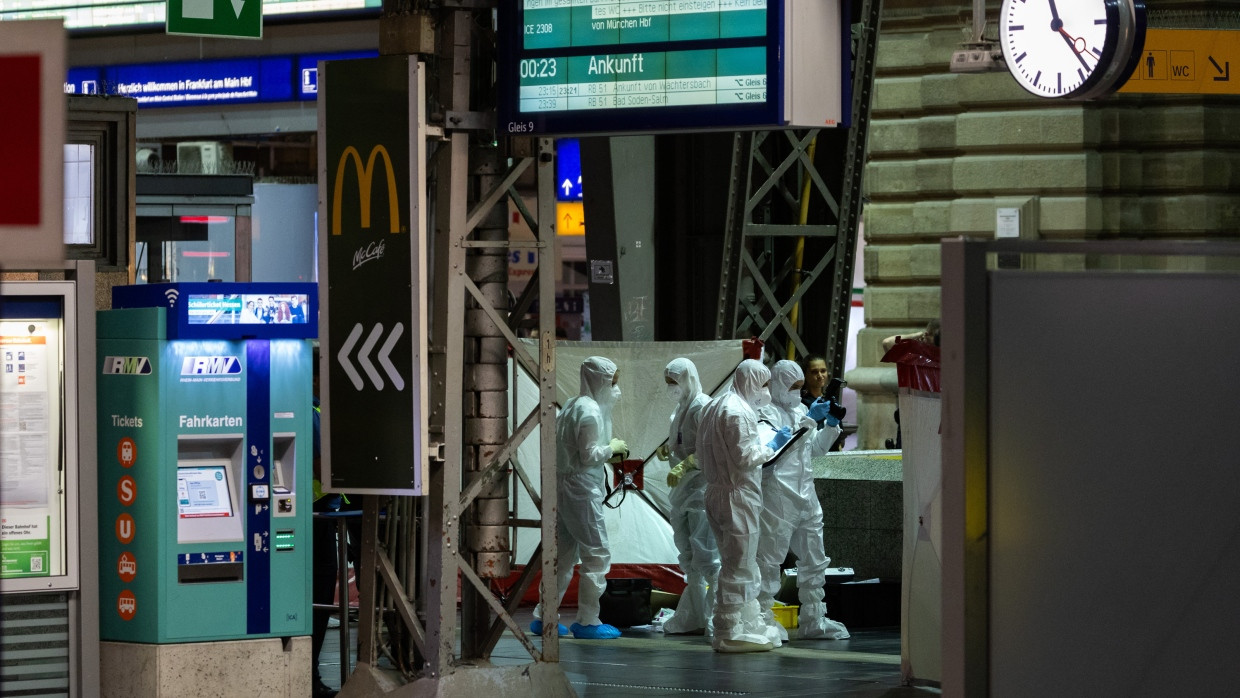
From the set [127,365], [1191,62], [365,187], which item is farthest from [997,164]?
[127,365]

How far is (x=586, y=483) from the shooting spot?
12.2 meters

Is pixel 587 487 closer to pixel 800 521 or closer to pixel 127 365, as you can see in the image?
pixel 800 521

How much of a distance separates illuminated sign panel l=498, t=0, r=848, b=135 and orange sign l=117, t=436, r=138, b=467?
2.32 m

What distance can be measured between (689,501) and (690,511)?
0.23 feet

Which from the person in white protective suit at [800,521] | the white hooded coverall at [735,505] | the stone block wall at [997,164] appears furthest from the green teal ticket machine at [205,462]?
the stone block wall at [997,164]

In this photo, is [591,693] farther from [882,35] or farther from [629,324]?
[882,35]

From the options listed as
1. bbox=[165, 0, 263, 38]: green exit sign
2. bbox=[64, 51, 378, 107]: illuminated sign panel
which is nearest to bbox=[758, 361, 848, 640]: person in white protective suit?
bbox=[165, 0, 263, 38]: green exit sign

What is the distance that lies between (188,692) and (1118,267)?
5.69 meters

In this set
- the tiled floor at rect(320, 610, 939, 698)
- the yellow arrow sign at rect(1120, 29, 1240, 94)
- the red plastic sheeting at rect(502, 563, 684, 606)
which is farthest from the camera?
the red plastic sheeting at rect(502, 563, 684, 606)

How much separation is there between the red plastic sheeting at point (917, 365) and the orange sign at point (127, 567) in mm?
3923

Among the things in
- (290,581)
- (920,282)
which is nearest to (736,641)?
(290,581)

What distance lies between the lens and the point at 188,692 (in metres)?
8.24

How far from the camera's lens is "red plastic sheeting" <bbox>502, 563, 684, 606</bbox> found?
13562 mm

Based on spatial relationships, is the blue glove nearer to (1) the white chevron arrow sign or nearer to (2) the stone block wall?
(1) the white chevron arrow sign
